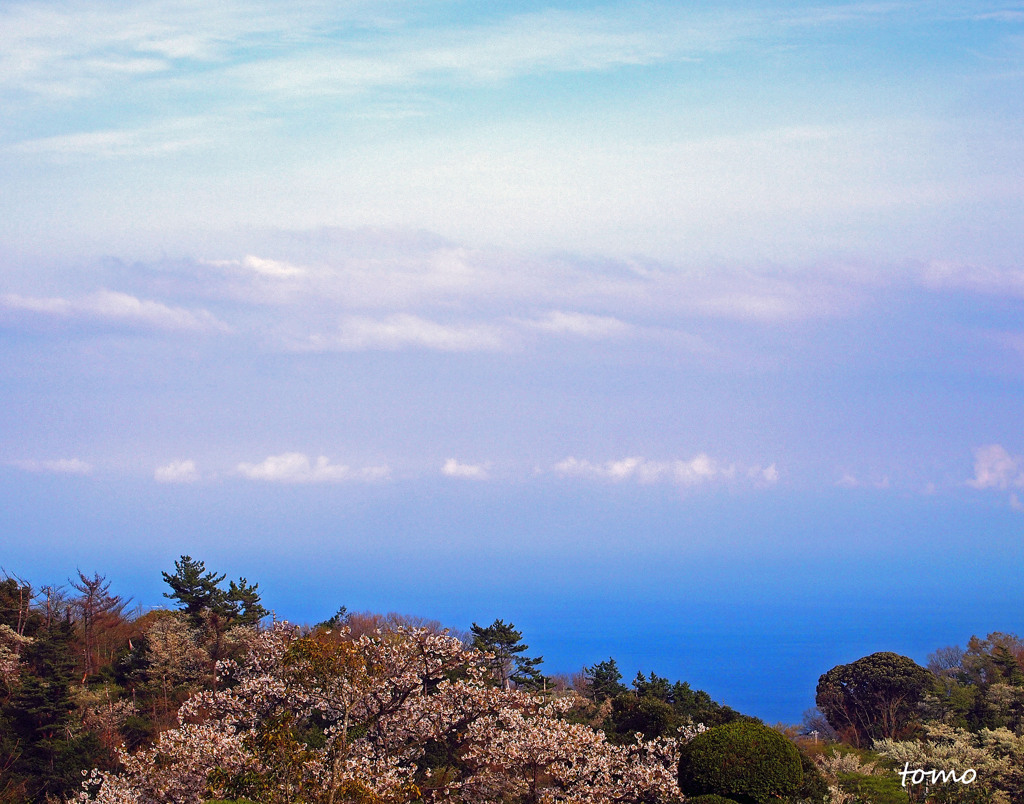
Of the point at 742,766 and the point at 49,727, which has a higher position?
the point at 742,766

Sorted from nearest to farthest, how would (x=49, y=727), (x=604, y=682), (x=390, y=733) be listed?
1. (x=390, y=733)
2. (x=49, y=727)
3. (x=604, y=682)

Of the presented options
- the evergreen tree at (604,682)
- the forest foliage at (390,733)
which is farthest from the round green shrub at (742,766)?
the evergreen tree at (604,682)

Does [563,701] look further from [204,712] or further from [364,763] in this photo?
[204,712]

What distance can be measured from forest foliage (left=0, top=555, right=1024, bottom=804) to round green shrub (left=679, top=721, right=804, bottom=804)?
0.12ft

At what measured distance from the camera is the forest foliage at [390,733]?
17234mm

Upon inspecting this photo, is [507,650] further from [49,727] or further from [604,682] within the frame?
[49,727]

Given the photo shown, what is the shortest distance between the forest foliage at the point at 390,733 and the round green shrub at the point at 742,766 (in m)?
0.04

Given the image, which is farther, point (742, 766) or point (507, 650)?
point (507, 650)

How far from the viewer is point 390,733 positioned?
65.0ft

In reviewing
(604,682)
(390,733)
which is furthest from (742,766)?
(604,682)

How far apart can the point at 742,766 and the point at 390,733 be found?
315 inches

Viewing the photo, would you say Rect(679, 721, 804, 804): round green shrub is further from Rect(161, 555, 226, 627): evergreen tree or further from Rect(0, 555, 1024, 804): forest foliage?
Rect(161, 555, 226, 627): evergreen tree

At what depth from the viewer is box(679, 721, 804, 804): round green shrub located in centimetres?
1980

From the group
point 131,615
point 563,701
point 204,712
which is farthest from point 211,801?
point 131,615
